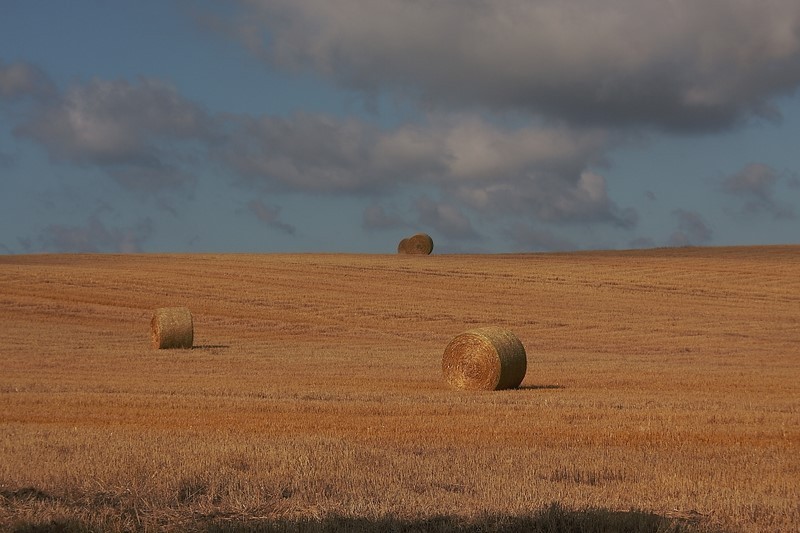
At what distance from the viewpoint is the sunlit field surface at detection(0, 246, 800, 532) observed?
7.07 metres

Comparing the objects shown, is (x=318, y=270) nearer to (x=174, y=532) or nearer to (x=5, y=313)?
(x=5, y=313)

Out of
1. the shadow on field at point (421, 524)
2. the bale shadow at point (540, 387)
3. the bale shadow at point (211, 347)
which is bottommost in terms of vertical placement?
the shadow on field at point (421, 524)

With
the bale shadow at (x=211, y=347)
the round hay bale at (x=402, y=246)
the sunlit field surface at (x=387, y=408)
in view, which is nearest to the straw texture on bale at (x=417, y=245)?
the round hay bale at (x=402, y=246)

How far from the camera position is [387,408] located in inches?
550

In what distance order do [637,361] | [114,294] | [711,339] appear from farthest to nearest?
1. [114,294]
2. [711,339]
3. [637,361]

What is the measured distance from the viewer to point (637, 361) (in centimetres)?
2356

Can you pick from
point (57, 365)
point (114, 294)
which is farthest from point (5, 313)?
point (57, 365)

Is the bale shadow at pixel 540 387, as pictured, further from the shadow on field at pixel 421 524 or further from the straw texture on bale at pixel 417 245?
the straw texture on bale at pixel 417 245

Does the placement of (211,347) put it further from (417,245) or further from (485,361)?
(417,245)

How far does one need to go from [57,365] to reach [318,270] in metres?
22.5

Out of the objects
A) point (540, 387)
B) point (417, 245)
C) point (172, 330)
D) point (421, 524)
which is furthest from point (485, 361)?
point (417, 245)

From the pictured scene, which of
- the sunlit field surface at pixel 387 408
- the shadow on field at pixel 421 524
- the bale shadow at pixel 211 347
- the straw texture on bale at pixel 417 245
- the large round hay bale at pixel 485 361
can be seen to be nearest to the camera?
the shadow on field at pixel 421 524

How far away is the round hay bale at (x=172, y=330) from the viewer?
2588cm

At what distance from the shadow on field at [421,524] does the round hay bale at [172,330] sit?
774 inches
